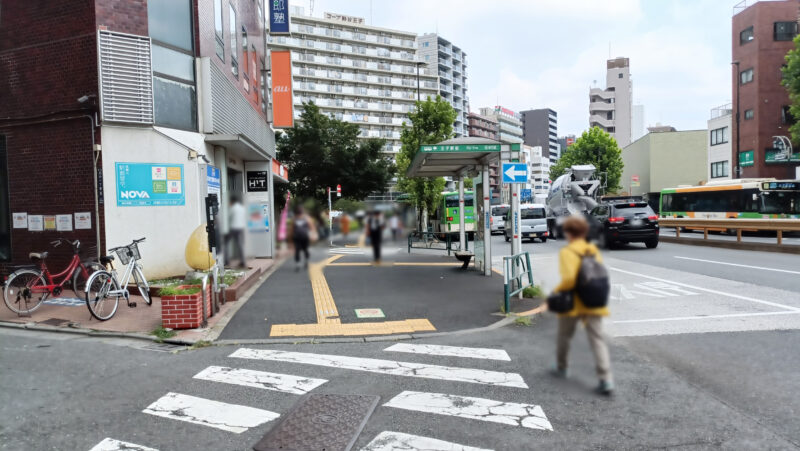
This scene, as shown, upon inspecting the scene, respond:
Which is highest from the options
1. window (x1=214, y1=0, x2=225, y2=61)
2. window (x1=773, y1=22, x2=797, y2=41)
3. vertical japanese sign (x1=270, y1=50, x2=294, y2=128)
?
window (x1=773, y1=22, x2=797, y2=41)

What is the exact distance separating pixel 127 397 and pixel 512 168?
12645 mm

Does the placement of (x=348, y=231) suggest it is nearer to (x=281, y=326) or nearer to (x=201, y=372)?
(x=201, y=372)

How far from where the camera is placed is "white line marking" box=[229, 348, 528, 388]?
1345 cm

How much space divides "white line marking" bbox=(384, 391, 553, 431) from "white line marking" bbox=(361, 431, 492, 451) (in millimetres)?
1013

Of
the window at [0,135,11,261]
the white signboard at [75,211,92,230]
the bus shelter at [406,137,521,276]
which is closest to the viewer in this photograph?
the bus shelter at [406,137,521,276]

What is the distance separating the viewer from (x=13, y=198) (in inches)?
805

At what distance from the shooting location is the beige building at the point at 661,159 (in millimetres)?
2146

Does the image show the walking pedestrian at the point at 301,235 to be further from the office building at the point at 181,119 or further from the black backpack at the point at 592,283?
the black backpack at the point at 592,283

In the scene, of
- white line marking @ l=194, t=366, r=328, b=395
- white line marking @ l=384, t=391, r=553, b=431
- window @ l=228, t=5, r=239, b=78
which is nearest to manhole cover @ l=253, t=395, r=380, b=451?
white line marking @ l=194, t=366, r=328, b=395

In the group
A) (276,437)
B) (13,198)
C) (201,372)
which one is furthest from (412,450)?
(13,198)

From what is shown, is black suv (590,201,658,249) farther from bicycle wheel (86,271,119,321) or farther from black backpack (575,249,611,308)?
bicycle wheel (86,271,119,321)

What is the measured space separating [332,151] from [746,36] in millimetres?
83807

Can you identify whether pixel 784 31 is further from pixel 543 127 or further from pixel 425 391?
pixel 543 127

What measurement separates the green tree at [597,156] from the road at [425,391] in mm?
6758
